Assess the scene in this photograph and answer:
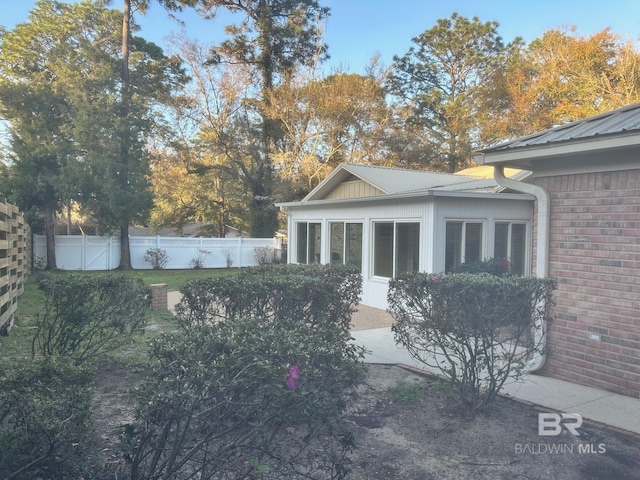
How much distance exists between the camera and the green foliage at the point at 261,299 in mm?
4441

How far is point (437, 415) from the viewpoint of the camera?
3996 mm

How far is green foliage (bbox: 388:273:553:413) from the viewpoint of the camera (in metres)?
3.68

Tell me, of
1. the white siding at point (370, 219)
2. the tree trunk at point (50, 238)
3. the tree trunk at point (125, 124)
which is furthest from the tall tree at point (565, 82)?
the tree trunk at point (50, 238)

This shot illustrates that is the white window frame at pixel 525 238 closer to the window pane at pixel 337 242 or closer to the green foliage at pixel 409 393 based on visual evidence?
the window pane at pixel 337 242

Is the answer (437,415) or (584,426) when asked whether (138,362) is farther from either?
(584,426)

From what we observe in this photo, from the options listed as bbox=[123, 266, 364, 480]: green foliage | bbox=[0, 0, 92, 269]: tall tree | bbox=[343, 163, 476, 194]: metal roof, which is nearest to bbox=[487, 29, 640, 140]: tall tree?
bbox=[343, 163, 476, 194]: metal roof

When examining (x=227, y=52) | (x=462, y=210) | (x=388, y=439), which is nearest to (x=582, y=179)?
(x=388, y=439)

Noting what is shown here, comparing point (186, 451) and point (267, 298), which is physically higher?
point (267, 298)

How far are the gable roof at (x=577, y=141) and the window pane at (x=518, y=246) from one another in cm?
542

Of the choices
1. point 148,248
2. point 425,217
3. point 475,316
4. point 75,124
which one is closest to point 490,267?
point 425,217

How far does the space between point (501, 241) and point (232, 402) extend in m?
9.52

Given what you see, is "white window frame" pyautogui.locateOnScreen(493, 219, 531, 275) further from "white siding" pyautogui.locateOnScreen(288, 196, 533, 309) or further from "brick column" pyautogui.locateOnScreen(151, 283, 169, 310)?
"brick column" pyautogui.locateOnScreen(151, 283, 169, 310)

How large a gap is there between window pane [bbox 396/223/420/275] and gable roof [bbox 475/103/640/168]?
3.85 meters

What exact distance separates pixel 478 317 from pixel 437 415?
104cm
